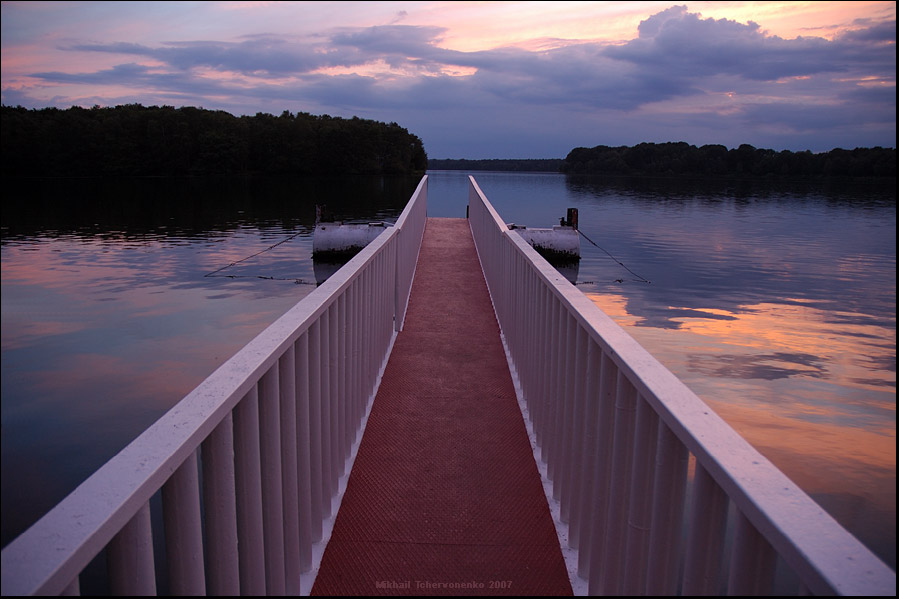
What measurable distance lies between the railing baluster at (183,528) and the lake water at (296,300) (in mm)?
1099

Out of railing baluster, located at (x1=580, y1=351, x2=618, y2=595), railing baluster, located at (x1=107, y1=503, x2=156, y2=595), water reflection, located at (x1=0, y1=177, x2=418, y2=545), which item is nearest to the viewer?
railing baluster, located at (x1=107, y1=503, x2=156, y2=595)

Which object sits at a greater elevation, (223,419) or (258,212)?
(258,212)

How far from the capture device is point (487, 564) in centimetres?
243

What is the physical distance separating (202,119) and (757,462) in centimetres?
10541

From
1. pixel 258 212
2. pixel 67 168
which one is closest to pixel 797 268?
pixel 258 212

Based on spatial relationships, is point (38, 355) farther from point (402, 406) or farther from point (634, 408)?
point (634, 408)

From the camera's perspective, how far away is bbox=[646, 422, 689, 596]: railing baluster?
1.49 m

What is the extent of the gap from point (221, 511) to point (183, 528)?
0.24 metres

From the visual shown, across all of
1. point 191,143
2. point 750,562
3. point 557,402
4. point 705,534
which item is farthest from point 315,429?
point 191,143

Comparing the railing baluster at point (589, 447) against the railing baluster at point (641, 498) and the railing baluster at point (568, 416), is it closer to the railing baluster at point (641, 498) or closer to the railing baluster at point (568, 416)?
the railing baluster at point (568, 416)

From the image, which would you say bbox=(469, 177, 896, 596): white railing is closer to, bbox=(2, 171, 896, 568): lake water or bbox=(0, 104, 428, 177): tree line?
bbox=(2, 171, 896, 568): lake water

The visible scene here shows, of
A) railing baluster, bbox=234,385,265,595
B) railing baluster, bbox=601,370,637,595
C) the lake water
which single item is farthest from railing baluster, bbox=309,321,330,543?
railing baluster, bbox=601,370,637,595

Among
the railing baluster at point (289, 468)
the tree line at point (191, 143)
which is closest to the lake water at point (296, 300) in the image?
the railing baluster at point (289, 468)

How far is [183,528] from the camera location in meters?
1.32
